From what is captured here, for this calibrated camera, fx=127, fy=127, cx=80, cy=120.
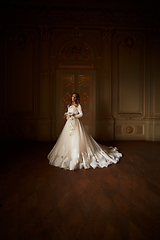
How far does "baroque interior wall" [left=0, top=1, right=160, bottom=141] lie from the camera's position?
490cm

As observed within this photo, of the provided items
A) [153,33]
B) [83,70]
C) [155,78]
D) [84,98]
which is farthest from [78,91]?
[153,33]

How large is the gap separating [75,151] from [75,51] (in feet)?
13.6

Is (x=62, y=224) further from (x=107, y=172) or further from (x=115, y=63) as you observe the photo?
(x=115, y=63)

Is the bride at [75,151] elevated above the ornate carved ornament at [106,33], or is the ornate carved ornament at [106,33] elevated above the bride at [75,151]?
the ornate carved ornament at [106,33]

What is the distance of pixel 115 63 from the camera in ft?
16.8

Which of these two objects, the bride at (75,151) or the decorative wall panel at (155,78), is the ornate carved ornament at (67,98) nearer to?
the bride at (75,151)

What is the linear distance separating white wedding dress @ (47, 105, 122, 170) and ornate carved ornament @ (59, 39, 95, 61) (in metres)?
3.00

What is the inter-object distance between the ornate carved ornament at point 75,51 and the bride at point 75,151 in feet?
9.40

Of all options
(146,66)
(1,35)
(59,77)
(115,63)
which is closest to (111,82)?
(115,63)

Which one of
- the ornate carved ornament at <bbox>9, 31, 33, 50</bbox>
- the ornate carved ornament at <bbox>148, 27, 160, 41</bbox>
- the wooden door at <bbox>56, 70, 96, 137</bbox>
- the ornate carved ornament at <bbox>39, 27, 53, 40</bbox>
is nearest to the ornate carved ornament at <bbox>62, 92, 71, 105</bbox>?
the wooden door at <bbox>56, 70, 96, 137</bbox>

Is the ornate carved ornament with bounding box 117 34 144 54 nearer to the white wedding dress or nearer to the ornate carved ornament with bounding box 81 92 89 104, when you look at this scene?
the ornate carved ornament with bounding box 81 92 89 104

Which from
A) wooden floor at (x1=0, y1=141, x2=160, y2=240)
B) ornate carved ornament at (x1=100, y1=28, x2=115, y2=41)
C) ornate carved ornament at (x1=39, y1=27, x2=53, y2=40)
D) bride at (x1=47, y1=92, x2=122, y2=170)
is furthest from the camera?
ornate carved ornament at (x1=100, y1=28, x2=115, y2=41)

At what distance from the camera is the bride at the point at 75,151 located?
251 cm

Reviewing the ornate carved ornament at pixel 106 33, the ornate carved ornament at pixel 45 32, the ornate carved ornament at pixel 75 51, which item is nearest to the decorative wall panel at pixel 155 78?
the ornate carved ornament at pixel 106 33
